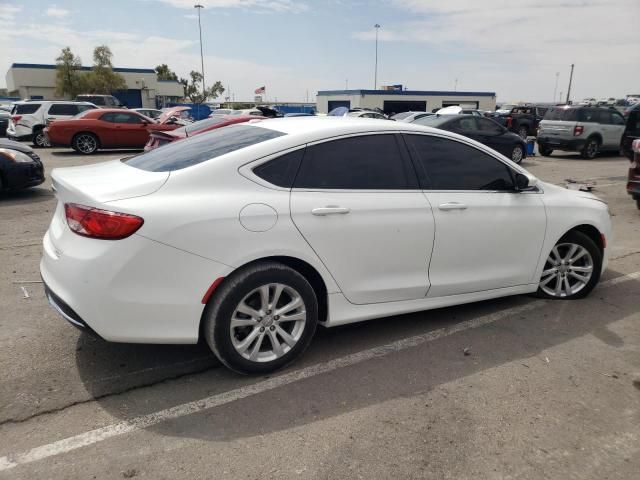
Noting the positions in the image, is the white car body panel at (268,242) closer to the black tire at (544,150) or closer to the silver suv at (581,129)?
the silver suv at (581,129)

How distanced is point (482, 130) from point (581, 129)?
5.26 metres

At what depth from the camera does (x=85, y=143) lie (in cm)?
1603

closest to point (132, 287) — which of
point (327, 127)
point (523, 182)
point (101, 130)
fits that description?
point (327, 127)

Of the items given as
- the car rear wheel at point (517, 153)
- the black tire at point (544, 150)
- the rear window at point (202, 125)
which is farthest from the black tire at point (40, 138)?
the black tire at point (544, 150)

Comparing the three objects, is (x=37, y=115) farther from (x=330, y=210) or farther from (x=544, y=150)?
(x=330, y=210)

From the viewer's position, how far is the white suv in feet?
59.7

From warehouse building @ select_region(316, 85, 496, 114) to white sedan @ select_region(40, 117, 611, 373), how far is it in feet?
165

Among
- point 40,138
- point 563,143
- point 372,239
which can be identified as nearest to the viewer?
point 372,239

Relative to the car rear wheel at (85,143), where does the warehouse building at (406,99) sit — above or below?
above

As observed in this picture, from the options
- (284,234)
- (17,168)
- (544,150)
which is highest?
(284,234)

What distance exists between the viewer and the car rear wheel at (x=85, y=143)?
15.8 m

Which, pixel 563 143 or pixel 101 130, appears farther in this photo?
pixel 563 143

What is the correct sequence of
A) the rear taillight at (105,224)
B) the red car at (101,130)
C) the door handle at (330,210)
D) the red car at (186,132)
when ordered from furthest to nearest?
1. the red car at (101,130)
2. the red car at (186,132)
3. the door handle at (330,210)
4. the rear taillight at (105,224)

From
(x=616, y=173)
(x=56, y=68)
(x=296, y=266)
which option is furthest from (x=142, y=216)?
(x=56, y=68)
